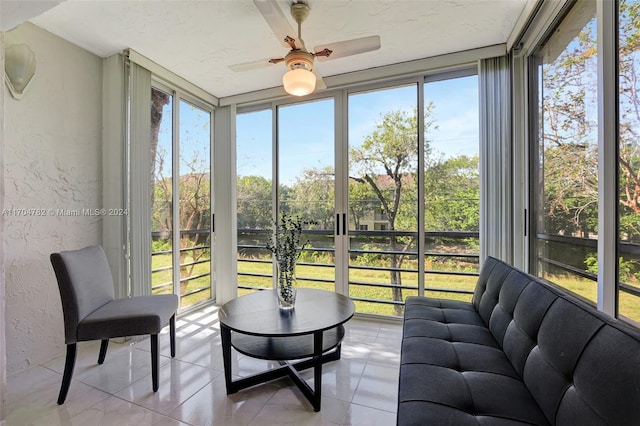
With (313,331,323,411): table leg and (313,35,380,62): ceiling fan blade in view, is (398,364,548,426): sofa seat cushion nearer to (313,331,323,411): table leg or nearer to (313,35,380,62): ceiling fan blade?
(313,331,323,411): table leg

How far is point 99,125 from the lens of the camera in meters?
2.65

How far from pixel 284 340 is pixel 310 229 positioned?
5.00ft

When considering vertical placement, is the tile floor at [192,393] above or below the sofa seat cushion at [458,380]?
below

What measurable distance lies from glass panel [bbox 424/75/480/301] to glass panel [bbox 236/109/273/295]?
1849 mm

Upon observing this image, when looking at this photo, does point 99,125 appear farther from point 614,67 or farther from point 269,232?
point 614,67

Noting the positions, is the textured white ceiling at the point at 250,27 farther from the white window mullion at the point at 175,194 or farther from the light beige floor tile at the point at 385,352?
the light beige floor tile at the point at 385,352

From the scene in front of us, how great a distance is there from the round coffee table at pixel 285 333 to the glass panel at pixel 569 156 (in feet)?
4.65

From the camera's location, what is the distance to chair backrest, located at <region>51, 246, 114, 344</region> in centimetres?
178

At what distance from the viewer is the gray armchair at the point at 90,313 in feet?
5.83

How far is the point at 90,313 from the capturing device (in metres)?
1.91

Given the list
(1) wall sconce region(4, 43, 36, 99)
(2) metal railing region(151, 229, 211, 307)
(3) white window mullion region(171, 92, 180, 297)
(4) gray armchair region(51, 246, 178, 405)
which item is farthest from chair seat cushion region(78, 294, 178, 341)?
(1) wall sconce region(4, 43, 36, 99)

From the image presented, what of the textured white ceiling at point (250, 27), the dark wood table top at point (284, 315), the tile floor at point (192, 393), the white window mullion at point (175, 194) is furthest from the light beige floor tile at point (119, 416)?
the textured white ceiling at point (250, 27)

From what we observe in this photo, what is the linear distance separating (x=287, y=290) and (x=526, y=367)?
1401mm

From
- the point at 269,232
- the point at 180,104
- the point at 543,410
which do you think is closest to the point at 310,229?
the point at 269,232
